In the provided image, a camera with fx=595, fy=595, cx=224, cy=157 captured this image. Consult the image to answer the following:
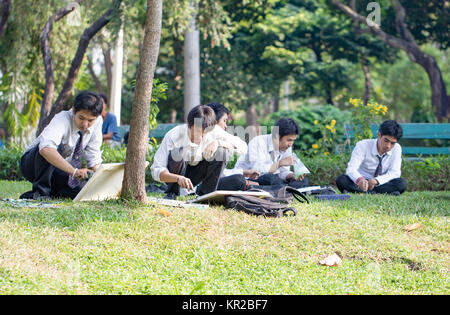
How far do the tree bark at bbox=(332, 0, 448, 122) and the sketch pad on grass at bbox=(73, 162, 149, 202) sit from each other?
41.9 feet

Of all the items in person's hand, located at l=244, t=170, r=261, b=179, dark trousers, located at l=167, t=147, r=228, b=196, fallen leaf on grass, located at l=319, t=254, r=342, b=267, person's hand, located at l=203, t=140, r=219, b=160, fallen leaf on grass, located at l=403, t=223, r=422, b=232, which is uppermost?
person's hand, located at l=203, t=140, r=219, b=160

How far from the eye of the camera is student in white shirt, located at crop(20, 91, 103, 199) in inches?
215

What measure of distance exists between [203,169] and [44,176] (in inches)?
61.0

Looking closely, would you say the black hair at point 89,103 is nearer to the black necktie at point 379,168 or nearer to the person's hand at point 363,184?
the person's hand at point 363,184

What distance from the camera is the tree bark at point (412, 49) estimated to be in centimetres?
1680

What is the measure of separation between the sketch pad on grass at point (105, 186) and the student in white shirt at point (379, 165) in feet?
10.3

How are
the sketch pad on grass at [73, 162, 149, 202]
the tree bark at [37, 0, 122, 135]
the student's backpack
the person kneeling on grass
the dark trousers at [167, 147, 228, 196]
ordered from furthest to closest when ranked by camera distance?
the tree bark at [37, 0, 122, 135] → the dark trousers at [167, 147, 228, 196] → the person kneeling on grass → the sketch pad on grass at [73, 162, 149, 202] → the student's backpack

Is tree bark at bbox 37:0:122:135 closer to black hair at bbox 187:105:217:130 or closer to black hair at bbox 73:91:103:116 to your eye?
black hair at bbox 73:91:103:116

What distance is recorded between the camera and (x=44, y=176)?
19.0ft

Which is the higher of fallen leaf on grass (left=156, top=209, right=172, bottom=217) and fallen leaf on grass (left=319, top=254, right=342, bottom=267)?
fallen leaf on grass (left=156, top=209, right=172, bottom=217)

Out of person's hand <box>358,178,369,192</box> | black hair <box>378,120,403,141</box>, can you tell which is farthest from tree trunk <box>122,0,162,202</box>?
black hair <box>378,120,403,141</box>

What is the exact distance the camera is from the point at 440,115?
57.0 ft
